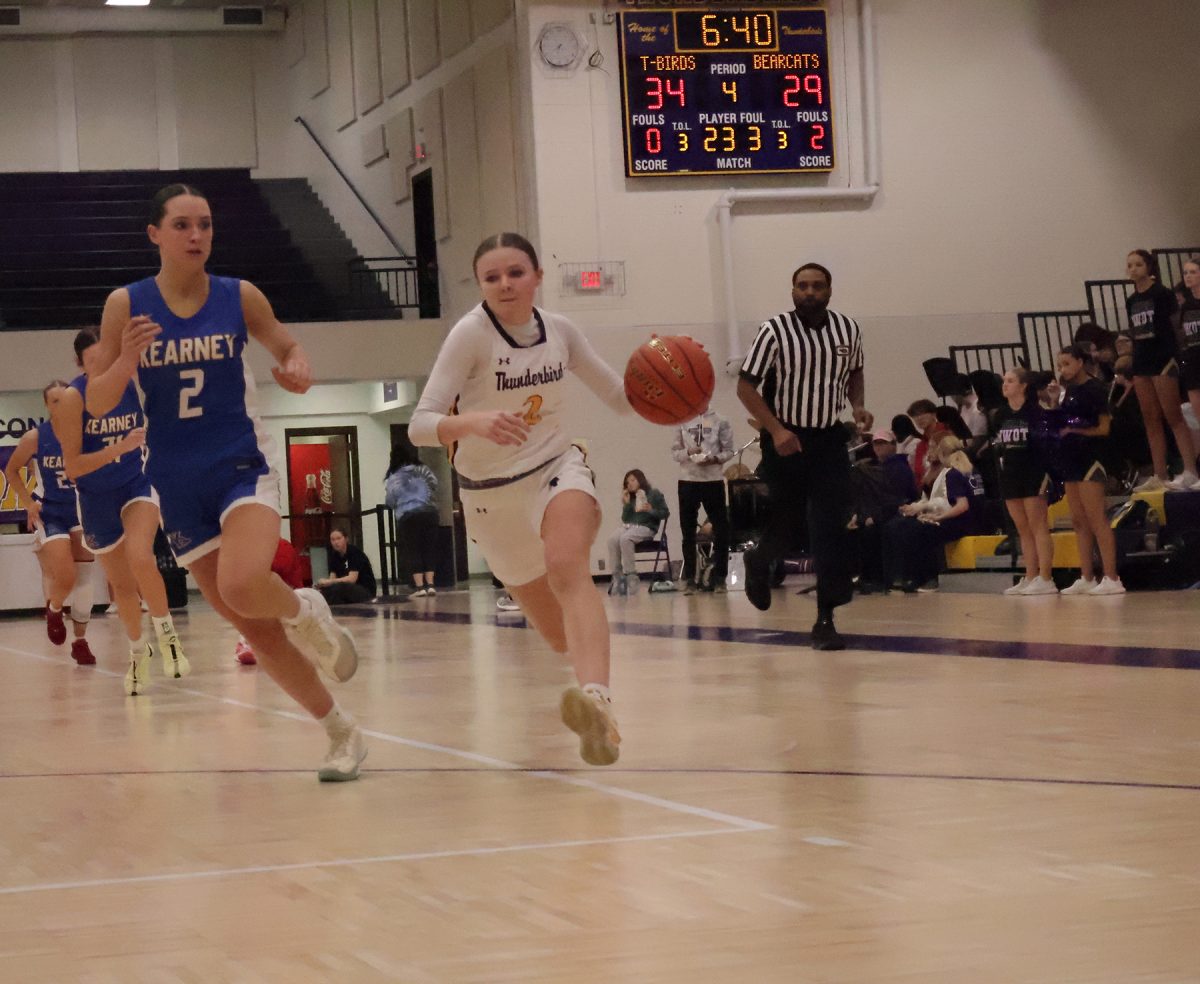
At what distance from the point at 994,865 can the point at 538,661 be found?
562cm

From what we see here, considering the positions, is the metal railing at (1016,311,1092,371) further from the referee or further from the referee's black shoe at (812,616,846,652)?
the referee's black shoe at (812,616,846,652)

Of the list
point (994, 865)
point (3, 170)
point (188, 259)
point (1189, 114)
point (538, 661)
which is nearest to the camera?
point (994, 865)

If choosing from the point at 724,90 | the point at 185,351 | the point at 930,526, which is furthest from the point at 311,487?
the point at 185,351

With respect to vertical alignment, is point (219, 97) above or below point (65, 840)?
above

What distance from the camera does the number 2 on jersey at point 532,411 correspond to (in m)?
4.84

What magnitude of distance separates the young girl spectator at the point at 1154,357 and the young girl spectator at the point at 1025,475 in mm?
1163

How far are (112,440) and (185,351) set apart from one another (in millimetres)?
3439

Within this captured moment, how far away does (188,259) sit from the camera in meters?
4.81


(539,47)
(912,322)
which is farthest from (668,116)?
(912,322)

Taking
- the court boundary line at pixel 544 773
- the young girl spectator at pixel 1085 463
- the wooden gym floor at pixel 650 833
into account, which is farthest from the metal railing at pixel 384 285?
the wooden gym floor at pixel 650 833

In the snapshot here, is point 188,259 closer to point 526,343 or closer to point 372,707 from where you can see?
point 526,343

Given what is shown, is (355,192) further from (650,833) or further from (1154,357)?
(650,833)

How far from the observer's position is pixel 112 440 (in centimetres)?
802

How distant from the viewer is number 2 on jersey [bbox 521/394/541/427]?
484 cm
